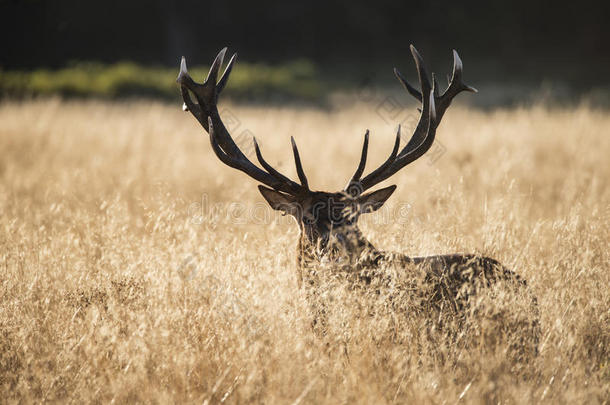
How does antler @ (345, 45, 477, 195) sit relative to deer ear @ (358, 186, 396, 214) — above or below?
above

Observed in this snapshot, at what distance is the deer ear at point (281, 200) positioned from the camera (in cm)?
391

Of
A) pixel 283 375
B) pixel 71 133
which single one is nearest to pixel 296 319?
pixel 283 375

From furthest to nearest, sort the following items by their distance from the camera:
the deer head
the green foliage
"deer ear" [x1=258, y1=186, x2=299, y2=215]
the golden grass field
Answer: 1. the green foliage
2. "deer ear" [x1=258, y1=186, x2=299, y2=215]
3. the deer head
4. the golden grass field

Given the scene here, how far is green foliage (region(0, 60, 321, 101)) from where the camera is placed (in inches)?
637

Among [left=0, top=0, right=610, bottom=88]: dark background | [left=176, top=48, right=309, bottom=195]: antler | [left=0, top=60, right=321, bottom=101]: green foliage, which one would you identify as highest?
[left=0, top=0, right=610, bottom=88]: dark background

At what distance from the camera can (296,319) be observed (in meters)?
3.36

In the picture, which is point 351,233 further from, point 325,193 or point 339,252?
point 325,193

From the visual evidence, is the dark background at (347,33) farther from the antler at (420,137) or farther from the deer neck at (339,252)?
the deer neck at (339,252)

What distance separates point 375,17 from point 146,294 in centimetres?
3010

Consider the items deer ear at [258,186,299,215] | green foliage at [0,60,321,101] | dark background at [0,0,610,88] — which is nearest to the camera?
deer ear at [258,186,299,215]

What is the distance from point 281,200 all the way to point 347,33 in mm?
30209

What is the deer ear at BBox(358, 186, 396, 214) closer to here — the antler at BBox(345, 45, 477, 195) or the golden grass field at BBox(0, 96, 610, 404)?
the antler at BBox(345, 45, 477, 195)

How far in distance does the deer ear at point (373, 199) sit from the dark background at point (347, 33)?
83.2 feet

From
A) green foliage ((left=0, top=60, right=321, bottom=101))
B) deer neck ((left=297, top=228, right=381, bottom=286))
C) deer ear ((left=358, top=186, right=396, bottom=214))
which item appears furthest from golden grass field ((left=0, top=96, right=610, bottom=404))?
green foliage ((left=0, top=60, right=321, bottom=101))
